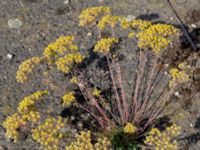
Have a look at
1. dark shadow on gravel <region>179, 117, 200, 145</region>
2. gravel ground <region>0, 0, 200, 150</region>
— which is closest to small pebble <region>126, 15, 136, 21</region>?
gravel ground <region>0, 0, 200, 150</region>

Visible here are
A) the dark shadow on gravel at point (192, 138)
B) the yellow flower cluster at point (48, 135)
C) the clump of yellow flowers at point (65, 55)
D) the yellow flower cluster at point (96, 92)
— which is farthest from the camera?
the yellow flower cluster at point (96, 92)

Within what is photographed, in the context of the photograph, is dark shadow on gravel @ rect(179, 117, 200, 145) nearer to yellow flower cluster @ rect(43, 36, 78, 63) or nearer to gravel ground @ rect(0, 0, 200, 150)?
gravel ground @ rect(0, 0, 200, 150)

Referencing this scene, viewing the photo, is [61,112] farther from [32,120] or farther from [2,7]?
[2,7]

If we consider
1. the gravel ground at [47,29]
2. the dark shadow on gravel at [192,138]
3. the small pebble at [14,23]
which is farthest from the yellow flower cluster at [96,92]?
the small pebble at [14,23]

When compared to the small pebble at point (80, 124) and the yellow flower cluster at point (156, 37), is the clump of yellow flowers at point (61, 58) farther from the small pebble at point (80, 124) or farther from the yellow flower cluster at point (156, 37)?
the small pebble at point (80, 124)

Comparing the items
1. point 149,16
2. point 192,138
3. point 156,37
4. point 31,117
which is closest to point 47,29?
point 149,16

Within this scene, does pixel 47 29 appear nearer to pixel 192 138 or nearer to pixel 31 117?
pixel 31 117
